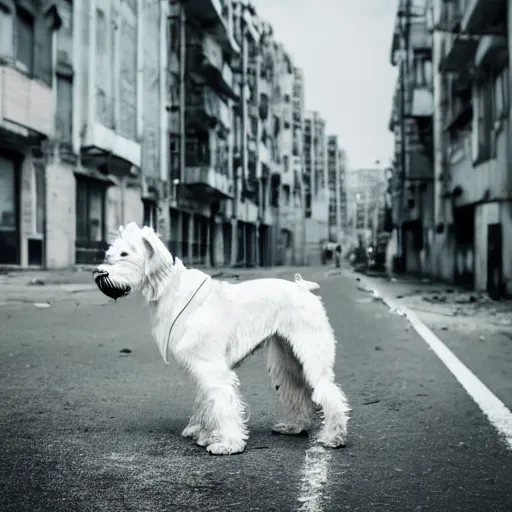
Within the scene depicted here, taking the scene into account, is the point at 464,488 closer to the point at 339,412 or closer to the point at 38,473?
the point at 339,412

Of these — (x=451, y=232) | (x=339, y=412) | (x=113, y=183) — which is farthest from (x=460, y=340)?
(x=451, y=232)

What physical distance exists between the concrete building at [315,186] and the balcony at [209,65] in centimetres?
3994

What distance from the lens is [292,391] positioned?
4508 millimetres

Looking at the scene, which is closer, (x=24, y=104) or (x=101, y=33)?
(x=24, y=104)

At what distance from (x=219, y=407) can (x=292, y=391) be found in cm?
65

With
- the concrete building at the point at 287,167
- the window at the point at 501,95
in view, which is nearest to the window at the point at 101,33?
the window at the point at 501,95

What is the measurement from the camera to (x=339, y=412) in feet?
13.8

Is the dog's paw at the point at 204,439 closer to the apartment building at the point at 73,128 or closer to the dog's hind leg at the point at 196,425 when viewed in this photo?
the dog's hind leg at the point at 196,425

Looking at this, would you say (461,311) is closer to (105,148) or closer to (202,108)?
(105,148)

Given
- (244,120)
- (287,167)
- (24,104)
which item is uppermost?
(244,120)

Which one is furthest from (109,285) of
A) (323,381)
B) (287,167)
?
(287,167)

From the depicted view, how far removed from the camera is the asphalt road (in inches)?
130

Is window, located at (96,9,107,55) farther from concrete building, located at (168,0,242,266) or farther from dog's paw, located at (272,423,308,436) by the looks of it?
dog's paw, located at (272,423,308,436)

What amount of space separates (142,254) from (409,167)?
116 feet
